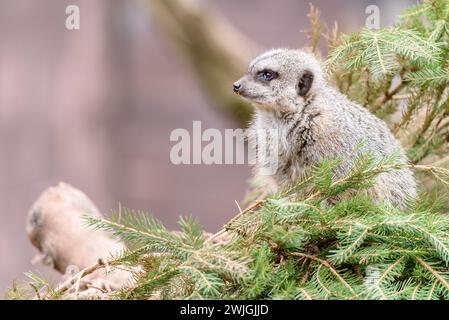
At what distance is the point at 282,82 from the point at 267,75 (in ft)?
0.18

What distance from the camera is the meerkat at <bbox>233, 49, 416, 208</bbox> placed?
243 centimetres

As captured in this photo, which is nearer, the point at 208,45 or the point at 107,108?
the point at 208,45

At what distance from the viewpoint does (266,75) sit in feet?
8.40

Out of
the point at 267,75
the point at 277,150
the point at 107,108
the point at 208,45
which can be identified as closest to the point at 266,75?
the point at 267,75

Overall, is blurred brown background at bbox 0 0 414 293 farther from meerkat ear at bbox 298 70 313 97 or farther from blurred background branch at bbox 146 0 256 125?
meerkat ear at bbox 298 70 313 97

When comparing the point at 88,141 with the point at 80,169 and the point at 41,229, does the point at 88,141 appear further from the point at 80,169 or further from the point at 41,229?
the point at 41,229

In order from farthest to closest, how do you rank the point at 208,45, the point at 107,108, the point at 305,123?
the point at 107,108 → the point at 208,45 → the point at 305,123

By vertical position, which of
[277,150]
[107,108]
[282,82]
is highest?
[282,82]

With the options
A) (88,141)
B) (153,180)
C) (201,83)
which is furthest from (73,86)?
(201,83)

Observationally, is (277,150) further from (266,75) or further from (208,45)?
(208,45)

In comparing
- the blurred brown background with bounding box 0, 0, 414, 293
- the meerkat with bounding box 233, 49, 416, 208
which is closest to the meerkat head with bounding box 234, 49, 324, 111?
the meerkat with bounding box 233, 49, 416, 208

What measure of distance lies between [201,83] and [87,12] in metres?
2.05

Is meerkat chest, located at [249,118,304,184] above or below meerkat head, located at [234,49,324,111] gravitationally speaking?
below
